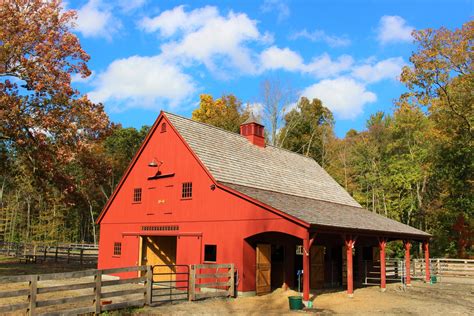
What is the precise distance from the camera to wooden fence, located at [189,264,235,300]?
48.3 ft

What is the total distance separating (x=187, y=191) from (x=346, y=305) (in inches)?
346

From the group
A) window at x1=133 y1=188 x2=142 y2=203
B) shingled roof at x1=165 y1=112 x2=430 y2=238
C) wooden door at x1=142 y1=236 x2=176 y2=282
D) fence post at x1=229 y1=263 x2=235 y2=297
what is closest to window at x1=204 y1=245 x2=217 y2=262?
fence post at x1=229 y1=263 x2=235 y2=297

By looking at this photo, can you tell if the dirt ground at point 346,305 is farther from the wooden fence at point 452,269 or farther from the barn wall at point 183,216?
the wooden fence at point 452,269

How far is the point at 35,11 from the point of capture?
20.4 metres

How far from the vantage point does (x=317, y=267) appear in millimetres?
20375

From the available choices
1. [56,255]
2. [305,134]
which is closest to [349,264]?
[56,255]

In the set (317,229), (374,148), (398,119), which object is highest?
(398,119)

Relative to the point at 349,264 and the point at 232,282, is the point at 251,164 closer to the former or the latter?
the point at 232,282

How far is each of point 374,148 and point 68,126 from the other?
34.3 metres

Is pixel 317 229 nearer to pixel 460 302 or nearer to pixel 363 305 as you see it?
pixel 363 305

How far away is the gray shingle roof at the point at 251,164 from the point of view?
66.4 feet

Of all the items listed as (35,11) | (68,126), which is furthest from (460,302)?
(35,11)

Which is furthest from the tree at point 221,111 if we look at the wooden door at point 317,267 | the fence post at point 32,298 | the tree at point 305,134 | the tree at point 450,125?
the fence post at point 32,298

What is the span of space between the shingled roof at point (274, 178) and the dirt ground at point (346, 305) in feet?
9.23
